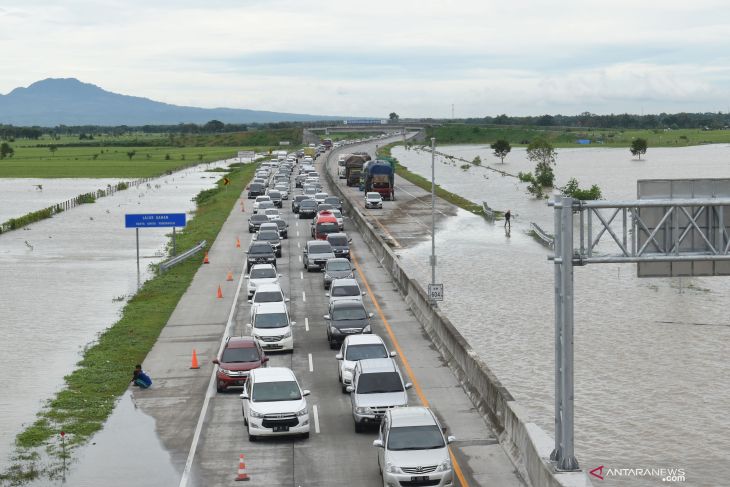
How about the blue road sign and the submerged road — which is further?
the blue road sign

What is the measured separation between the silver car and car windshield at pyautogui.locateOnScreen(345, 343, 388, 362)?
3066 mm

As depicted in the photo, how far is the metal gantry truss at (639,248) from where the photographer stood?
2030cm

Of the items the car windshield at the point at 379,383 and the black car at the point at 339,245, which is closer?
the car windshield at the point at 379,383

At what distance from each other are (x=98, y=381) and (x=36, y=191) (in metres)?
114

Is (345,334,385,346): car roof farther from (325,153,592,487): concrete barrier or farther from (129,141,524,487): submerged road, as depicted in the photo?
Result: (325,153,592,487): concrete barrier

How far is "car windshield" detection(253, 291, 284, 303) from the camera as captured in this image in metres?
40.8

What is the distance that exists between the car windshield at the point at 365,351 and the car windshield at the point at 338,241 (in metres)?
27.9

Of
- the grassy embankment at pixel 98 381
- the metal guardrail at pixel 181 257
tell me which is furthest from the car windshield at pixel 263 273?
the metal guardrail at pixel 181 257

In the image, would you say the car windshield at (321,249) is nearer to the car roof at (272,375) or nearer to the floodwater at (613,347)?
the floodwater at (613,347)

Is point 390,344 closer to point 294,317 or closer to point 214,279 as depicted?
point 294,317

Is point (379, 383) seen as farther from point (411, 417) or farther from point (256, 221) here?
point (256, 221)

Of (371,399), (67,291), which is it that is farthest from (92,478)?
(67,291)

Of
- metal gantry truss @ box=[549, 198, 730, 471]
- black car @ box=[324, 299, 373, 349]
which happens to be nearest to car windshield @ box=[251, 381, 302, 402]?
metal gantry truss @ box=[549, 198, 730, 471]

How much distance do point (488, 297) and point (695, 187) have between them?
3298 cm
